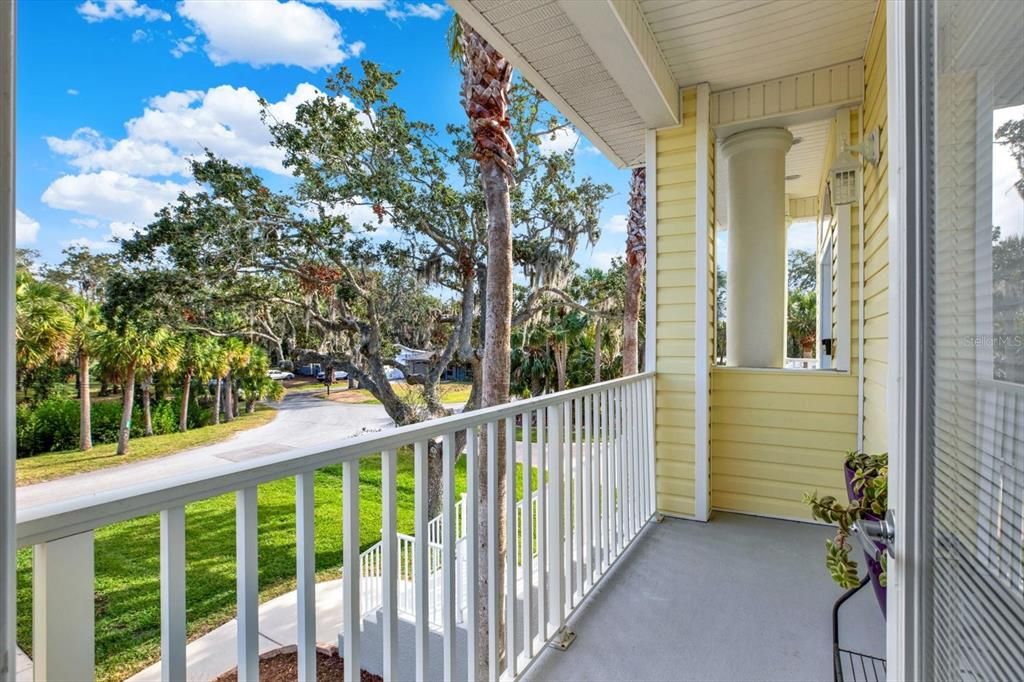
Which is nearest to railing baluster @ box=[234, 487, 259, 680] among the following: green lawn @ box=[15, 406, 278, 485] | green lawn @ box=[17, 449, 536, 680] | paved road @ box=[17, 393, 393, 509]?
green lawn @ box=[17, 449, 536, 680]

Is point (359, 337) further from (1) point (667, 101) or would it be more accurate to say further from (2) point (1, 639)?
(2) point (1, 639)

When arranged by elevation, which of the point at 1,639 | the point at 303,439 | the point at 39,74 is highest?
the point at 39,74

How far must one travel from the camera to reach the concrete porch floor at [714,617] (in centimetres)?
182

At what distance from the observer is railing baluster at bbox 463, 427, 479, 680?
143cm

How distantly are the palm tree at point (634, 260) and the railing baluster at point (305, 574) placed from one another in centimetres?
742

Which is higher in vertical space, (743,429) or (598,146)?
(598,146)

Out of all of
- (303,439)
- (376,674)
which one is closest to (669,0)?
(376,674)

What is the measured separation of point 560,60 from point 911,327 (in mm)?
2384

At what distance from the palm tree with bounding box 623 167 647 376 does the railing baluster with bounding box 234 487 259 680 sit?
7.53 meters

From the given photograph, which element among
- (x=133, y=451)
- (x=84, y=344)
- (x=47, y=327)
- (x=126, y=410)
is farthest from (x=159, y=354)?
(x=47, y=327)

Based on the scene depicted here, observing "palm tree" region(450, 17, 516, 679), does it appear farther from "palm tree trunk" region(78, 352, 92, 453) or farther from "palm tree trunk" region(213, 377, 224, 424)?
"palm tree trunk" region(213, 377, 224, 424)

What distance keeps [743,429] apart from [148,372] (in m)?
11.0

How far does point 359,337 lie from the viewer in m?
10.5

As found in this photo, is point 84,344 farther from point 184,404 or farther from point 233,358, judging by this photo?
point 184,404
